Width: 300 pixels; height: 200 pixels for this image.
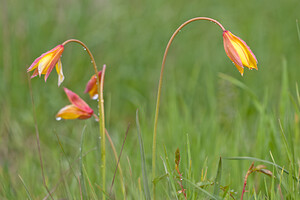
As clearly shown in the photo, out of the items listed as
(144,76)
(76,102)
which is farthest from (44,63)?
(144,76)

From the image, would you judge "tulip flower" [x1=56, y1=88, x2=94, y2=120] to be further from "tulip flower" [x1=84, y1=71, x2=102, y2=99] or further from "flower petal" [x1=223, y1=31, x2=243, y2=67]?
"flower petal" [x1=223, y1=31, x2=243, y2=67]

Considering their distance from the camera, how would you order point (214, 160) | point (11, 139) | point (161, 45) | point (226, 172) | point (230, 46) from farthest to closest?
point (161, 45) < point (11, 139) < point (214, 160) < point (226, 172) < point (230, 46)

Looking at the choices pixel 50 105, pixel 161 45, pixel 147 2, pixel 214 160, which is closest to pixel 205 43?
pixel 161 45

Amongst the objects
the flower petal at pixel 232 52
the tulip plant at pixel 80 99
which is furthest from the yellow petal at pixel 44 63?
the flower petal at pixel 232 52

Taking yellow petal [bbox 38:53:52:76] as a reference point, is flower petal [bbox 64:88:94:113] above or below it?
below

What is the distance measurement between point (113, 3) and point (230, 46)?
11.0ft

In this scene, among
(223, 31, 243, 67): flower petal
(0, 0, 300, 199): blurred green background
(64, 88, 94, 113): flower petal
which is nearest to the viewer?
(223, 31, 243, 67): flower petal

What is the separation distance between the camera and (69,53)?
4090 mm

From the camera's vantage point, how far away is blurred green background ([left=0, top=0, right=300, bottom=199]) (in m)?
2.88

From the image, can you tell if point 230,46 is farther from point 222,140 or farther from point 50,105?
point 50,105

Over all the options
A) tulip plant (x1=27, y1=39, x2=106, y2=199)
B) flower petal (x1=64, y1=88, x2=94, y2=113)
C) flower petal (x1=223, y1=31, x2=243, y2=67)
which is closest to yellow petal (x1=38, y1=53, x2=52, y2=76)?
tulip plant (x1=27, y1=39, x2=106, y2=199)

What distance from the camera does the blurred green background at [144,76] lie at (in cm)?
288

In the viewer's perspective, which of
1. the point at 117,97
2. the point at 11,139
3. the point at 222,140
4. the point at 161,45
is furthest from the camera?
the point at 161,45

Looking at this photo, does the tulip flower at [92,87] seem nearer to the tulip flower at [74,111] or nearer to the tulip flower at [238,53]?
the tulip flower at [74,111]
